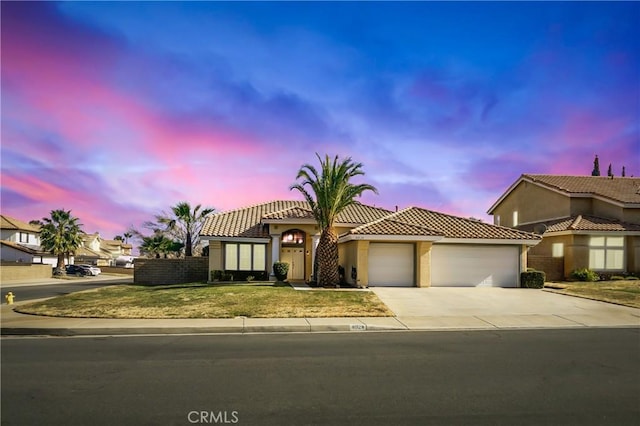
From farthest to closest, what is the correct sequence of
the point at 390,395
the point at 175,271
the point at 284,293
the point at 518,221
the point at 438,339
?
the point at 518,221
the point at 175,271
the point at 284,293
the point at 438,339
the point at 390,395

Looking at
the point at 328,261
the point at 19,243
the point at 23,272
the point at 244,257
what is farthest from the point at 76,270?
the point at 328,261

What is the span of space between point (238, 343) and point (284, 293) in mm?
8704

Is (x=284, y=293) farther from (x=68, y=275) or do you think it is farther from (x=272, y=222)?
(x=68, y=275)

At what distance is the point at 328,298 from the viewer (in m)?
18.4

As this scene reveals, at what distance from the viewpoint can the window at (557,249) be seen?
30681mm

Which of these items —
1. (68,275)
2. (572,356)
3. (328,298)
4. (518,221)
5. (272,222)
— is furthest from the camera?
(68,275)

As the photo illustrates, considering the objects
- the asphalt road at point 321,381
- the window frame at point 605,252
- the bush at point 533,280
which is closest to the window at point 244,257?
the bush at point 533,280

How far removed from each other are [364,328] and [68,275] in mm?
59857

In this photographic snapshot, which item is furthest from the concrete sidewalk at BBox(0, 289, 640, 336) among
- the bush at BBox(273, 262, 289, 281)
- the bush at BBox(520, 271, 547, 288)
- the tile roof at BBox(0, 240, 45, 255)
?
the tile roof at BBox(0, 240, 45, 255)

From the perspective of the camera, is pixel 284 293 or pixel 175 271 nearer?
pixel 284 293

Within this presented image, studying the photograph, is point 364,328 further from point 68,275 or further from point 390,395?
point 68,275

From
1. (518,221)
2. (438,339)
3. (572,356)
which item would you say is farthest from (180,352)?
(518,221)

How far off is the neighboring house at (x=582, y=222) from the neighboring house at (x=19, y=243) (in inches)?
2530

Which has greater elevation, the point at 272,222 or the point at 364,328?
the point at 272,222
